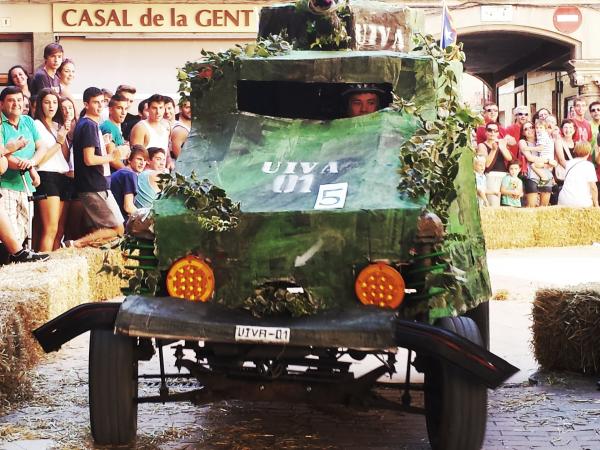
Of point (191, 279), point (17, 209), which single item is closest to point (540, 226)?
point (17, 209)

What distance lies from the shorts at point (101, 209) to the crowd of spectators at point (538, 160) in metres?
7.36

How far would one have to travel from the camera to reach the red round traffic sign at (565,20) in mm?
25578

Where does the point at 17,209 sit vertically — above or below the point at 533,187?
A: below

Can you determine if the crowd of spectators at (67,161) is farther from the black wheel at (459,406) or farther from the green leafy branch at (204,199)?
the black wheel at (459,406)

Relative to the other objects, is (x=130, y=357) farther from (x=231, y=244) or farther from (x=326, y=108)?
(x=326, y=108)

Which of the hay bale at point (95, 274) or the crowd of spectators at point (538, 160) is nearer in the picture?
the hay bale at point (95, 274)

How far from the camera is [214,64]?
6746 millimetres

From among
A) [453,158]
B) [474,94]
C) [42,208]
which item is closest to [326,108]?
[453,158]

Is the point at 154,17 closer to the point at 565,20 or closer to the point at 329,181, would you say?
the point at 565,20

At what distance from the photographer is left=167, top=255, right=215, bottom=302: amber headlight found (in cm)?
568

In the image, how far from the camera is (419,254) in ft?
18.1

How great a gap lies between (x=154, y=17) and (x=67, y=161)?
1117cm

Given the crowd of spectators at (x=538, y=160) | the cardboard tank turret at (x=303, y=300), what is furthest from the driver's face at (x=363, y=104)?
the crowd of spectators at (x=538, y=160)

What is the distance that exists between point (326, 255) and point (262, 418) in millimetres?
1563
